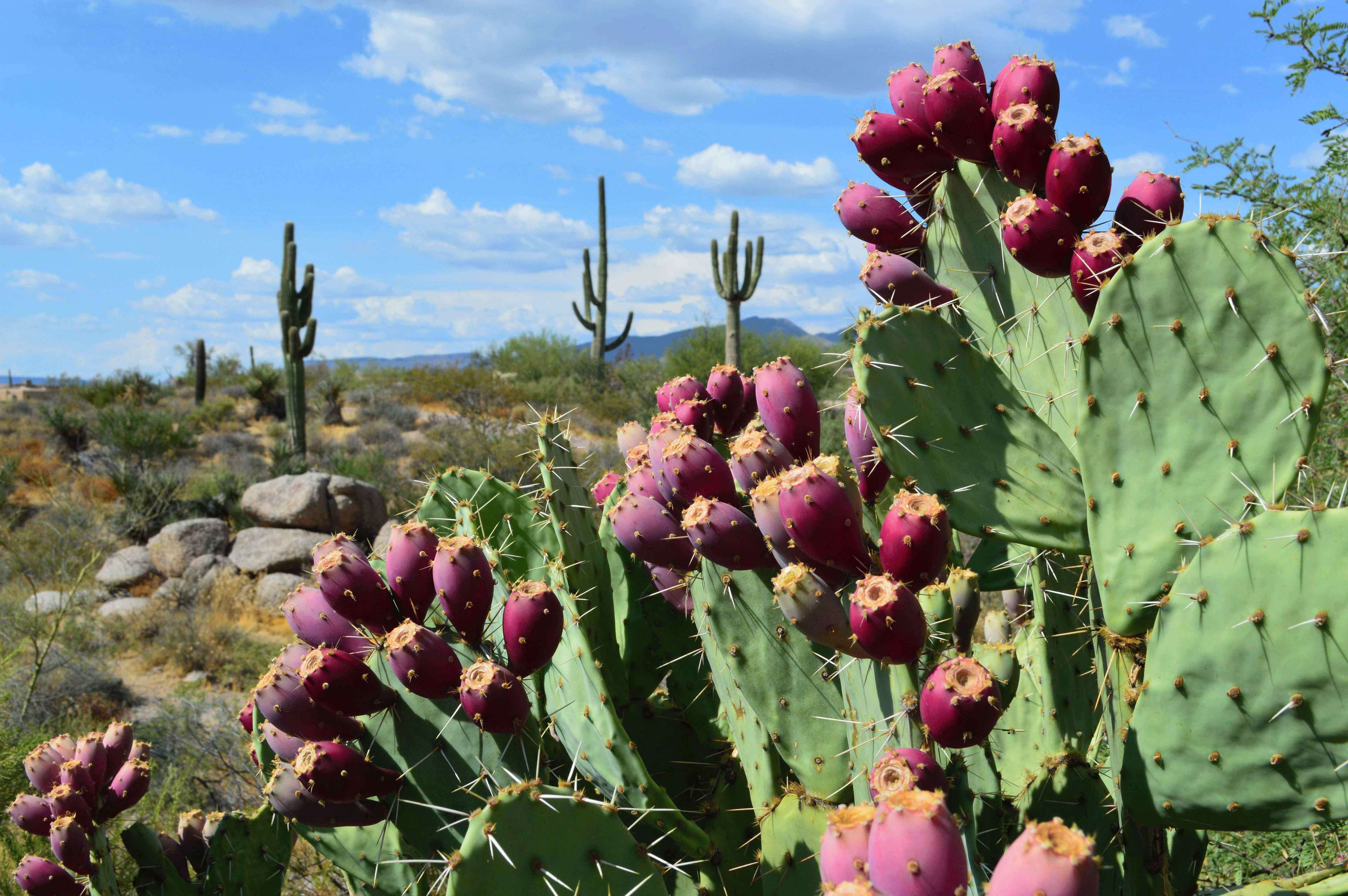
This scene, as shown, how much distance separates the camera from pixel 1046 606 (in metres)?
2.20

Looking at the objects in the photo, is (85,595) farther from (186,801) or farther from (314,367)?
(314,367)

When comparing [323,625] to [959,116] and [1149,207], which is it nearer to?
[959,116]

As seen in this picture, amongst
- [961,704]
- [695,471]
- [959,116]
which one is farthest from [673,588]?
[959,116]

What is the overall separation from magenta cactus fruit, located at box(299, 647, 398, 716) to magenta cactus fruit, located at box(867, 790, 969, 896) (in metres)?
1.10

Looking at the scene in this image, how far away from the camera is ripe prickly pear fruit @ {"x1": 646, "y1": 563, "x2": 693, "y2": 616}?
7.05 feet

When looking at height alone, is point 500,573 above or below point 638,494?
below

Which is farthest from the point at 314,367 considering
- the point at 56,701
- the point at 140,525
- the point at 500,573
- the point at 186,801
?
the point at 500,573

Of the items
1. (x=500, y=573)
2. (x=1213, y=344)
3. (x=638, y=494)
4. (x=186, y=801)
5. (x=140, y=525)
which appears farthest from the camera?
(x=140, y=525)

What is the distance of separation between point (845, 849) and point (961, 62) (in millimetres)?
1705

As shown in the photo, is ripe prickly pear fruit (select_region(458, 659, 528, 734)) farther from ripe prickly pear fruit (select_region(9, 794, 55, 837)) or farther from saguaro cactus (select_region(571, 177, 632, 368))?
saguaro cactus (select_region(571, 177, 632, 368))

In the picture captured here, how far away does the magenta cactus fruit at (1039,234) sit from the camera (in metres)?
1.74

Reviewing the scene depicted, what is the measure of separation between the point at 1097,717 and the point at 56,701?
28.3ft

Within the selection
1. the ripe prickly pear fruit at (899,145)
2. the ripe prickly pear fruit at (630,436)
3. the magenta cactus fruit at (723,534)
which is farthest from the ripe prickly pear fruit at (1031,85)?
the ripe prickly pear fruit at (630,436)

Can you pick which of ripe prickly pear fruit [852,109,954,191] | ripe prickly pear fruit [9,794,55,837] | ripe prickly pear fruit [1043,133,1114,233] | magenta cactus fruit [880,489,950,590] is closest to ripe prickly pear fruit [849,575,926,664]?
magenta cactus fruit [880,489,950,590]
